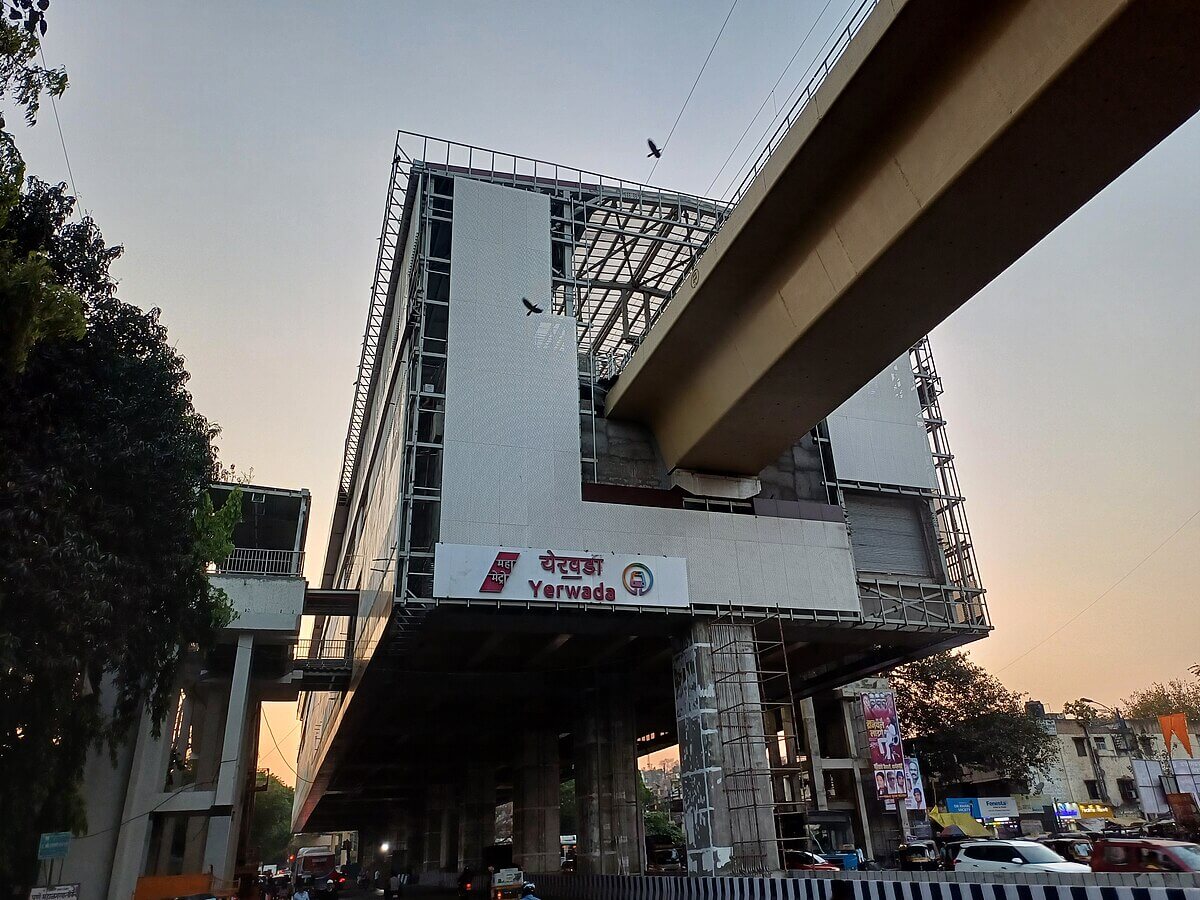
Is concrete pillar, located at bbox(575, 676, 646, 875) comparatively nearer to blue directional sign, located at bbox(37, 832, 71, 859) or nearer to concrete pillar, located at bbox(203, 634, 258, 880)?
concrete pillar, located at bbox(203, 634, 258, 880)

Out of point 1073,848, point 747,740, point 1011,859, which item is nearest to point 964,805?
point 1073,848

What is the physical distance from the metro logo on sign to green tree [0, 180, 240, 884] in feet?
22.4

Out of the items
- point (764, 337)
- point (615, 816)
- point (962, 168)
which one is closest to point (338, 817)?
point (615, 816)

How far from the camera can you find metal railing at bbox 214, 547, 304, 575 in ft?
98.2

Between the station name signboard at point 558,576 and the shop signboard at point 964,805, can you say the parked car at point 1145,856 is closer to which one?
the station name signboard at point 558,576

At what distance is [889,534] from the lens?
27453mm

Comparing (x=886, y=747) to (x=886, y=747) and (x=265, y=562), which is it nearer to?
(x=886, y=747)

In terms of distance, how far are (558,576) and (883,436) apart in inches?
512

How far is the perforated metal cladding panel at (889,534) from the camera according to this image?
87.9ft

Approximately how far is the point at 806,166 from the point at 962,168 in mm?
3830

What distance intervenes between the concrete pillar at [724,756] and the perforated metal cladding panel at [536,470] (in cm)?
160

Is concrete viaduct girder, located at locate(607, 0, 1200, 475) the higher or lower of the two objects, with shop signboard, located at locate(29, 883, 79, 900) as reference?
higher

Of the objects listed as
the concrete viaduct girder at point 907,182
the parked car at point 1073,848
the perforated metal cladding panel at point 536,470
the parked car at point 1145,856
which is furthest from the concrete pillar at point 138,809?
the parked car at point 1073,848

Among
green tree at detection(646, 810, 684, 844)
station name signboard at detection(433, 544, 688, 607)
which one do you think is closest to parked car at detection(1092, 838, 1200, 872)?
station name signboard at detection(433, 544, 688, 607)
